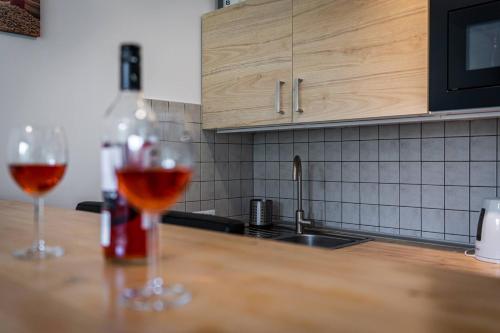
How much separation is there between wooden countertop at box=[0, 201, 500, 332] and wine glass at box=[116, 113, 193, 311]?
0.05 feet

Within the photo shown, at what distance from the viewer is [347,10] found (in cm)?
185

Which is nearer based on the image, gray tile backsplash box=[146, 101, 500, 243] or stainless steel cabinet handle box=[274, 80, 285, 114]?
gray tile backsplash box=[146, 101, 500, 243]

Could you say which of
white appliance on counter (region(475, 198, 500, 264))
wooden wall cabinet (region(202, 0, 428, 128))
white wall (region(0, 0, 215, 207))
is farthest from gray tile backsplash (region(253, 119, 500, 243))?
white wall (region(0, 0, 215, 207))

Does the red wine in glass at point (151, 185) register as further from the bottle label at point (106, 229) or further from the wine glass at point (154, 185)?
the bottle label at point (106, 229)

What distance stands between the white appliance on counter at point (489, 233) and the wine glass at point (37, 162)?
147 cm

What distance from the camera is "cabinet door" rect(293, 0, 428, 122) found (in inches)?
65.1

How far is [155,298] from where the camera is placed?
373mm

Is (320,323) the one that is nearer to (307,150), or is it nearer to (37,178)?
(37,178)

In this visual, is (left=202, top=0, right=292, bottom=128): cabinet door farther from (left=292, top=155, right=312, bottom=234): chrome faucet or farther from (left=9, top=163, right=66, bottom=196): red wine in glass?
(left=9, top=163, right=66, bottom=196): red wine in glass

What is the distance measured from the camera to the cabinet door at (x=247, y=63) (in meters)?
2.10

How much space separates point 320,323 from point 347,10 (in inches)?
68.3

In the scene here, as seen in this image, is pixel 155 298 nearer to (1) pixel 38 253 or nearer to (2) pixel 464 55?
(1) pixel 38 253

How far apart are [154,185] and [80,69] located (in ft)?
6.01

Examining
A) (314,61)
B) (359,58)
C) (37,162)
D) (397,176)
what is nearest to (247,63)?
(314,61)
